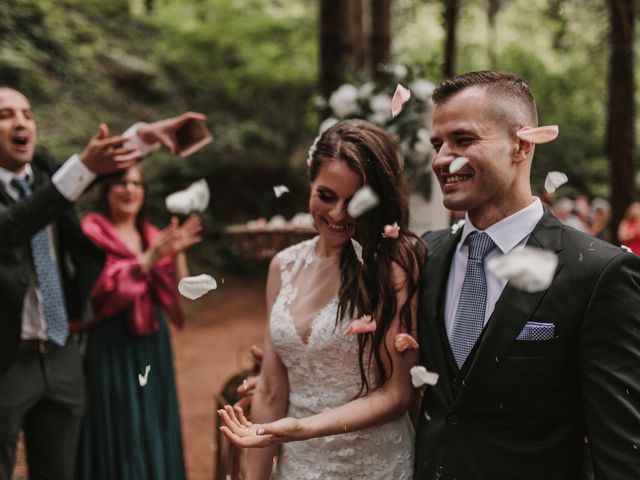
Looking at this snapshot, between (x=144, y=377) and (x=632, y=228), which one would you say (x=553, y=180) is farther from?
(x=632, y=228)

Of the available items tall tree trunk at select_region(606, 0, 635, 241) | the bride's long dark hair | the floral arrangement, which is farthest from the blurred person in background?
the bride's long dark hair

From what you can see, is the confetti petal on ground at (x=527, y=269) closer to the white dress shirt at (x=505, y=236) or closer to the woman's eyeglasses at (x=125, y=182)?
the white dress shirt at (x=505, y=236)

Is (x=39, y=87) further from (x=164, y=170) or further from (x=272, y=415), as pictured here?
(x=272, y=415)

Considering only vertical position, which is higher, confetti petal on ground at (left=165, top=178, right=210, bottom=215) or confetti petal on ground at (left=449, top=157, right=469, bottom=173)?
Result: confetti petal on ground at (left=449, top=157, right=469, bottom=173)

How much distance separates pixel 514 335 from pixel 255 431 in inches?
32.7

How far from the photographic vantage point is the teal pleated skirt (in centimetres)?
367

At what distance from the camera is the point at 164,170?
11.4m

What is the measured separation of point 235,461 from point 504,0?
60.8 ft

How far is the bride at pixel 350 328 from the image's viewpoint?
2.09m

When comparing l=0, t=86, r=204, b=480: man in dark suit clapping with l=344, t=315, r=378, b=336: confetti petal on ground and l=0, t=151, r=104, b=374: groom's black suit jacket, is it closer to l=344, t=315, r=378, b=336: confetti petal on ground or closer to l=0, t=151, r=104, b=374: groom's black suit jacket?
l=0, t=151, r=104, b=374: groom's black suit jacket

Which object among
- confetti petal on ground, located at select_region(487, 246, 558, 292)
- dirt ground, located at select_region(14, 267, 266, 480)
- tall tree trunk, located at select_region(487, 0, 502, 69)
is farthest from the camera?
tall tree trunk, located at select_region(487, 0, 502, 69)

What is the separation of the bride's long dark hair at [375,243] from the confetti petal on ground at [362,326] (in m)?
0.03

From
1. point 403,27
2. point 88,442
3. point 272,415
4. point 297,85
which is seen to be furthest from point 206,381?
point 403,27

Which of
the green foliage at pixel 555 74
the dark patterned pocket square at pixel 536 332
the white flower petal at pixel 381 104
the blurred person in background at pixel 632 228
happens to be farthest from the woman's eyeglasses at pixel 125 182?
the green foliage at pixel 555 74
